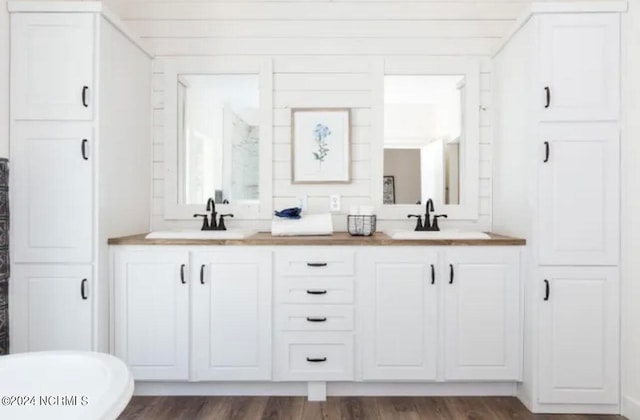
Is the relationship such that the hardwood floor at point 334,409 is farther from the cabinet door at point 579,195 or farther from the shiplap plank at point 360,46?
the shiplap plank at point 360,46

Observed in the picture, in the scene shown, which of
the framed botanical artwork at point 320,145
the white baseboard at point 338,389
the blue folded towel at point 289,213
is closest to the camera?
the white baseboard at point 338,389

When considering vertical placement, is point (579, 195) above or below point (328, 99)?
below

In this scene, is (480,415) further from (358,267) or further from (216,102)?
(216,102)

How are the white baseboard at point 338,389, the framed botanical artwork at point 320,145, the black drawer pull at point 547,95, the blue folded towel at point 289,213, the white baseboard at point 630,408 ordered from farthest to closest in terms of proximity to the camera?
the framed botanical artwork at point 320,145 → the blue folded towel at point 289,213 → the white baseboard at point 338,389 → the black drawer pull at point 547,95 → the white baseboard at point 630,408

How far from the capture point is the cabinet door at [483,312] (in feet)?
8.18

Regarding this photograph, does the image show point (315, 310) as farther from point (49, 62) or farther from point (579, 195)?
point (49, 62)

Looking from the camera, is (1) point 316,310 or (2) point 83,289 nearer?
(2) point 83,289

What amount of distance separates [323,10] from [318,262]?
1.73 m

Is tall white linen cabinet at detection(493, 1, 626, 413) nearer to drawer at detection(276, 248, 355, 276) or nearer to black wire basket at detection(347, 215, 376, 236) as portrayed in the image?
black wire basket at detection(347, 215, 376, 236)

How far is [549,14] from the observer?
237cm

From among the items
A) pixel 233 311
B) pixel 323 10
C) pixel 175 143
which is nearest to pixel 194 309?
pixel 233 311

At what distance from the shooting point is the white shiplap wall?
305 centimetres

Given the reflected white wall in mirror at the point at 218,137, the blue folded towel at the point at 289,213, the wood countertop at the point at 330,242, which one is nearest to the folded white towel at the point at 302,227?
the blue folded towel at the point at 289,213

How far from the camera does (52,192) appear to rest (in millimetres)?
2377
